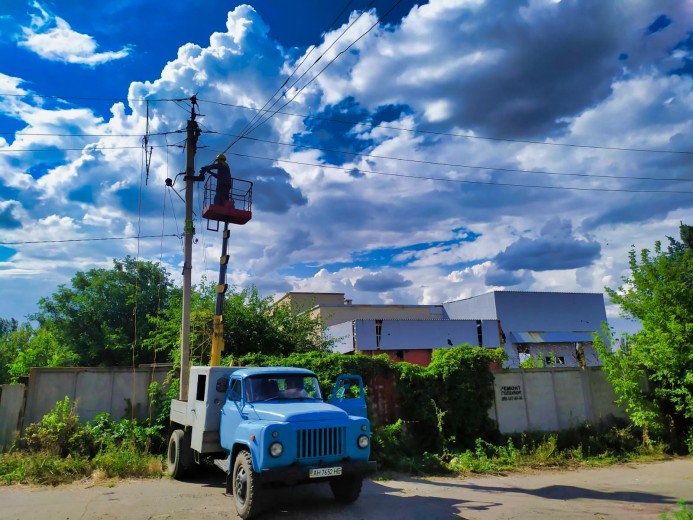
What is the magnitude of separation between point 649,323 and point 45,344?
3454cm

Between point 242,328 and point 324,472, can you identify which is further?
point 242,328

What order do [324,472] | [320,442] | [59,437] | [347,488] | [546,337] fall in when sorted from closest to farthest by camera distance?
[324,472] < [320,442] < [347,488] < [59,437] < [546,337]

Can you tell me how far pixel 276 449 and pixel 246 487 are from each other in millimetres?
823

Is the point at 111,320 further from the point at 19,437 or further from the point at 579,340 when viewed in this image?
the point at 579,340

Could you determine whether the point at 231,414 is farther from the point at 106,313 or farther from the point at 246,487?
the point at 106,313

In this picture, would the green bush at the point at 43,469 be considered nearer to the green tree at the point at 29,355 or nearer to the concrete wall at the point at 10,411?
the concrete wall at the point at 10,411

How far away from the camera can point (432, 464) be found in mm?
11672

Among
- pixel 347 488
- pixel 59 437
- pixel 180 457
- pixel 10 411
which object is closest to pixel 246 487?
pixel 347 488

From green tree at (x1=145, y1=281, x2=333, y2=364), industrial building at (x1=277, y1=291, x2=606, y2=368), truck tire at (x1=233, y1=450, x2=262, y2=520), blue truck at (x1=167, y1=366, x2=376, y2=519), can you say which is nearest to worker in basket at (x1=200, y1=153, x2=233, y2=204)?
green tree at (x1=145, y1=281, x2=333, y2=364)

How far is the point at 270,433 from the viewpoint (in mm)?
6977

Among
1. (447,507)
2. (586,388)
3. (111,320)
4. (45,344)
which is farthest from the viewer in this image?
(111,320)

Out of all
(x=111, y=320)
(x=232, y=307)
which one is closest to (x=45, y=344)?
(x=111, y=320)

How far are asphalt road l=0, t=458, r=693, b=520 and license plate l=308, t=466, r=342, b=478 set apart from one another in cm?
75

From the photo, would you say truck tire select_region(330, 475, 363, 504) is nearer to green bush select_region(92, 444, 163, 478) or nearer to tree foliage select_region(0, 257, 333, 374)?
green bush select_region(92, 444, 163, 478)
